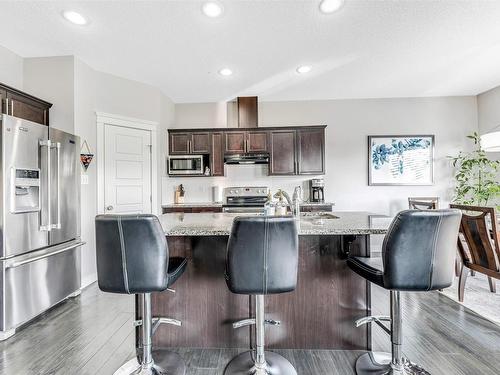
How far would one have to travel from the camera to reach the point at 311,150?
4.21 metres

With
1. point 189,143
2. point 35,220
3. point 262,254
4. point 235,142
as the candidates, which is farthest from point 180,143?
point 262,254

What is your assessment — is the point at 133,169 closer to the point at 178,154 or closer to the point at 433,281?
the point at 178,154

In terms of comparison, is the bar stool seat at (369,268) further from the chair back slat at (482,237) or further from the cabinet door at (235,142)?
the cabinet door at (235,142)

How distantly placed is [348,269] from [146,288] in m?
1.37

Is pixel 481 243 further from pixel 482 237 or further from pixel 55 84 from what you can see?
pixel 55 84

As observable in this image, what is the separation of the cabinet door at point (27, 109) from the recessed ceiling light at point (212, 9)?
6.98 feet

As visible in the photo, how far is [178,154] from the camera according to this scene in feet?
14.2

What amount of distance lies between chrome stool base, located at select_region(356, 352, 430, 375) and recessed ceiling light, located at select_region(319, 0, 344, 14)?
271 cm

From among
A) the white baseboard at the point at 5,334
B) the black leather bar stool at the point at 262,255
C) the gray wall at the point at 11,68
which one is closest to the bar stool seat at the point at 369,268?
the black leather bar stool at the point at 262,255

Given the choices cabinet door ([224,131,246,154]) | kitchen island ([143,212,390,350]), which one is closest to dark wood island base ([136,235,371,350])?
kitchen island ([143,212,390,350])

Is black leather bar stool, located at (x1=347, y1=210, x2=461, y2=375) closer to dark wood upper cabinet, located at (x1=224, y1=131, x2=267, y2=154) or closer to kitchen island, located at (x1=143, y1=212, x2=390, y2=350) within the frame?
kitchen island, located at (x1=143, y1=212, x2=390, y2=350)

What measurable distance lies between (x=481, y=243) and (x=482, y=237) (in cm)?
8

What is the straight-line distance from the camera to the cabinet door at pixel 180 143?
4328 mm

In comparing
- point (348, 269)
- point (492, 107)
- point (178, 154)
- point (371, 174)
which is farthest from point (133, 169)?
point (492, 107)
